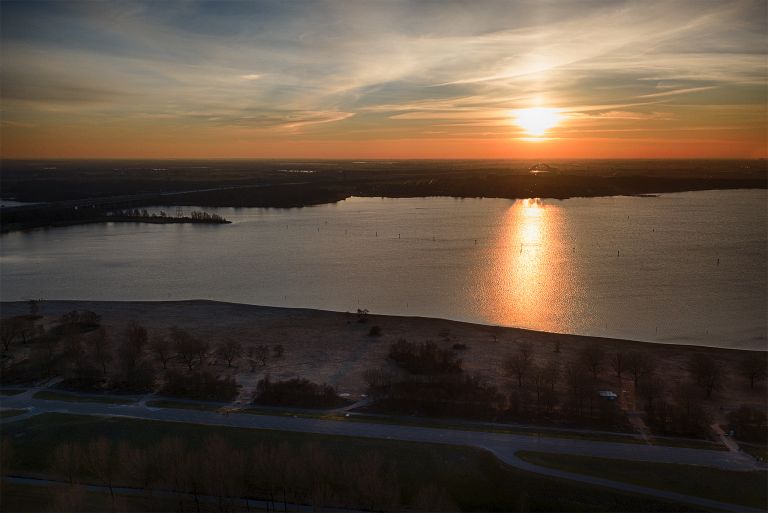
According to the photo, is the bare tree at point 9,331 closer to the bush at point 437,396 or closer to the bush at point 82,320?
the bush at point 82,320

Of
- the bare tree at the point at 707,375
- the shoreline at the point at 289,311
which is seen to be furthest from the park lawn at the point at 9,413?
the bare tree at the point at 707,375

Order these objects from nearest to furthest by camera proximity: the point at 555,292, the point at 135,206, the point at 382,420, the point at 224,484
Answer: the point at 224,484, the point at 382,420, the point at 555,292, the point at 135,206

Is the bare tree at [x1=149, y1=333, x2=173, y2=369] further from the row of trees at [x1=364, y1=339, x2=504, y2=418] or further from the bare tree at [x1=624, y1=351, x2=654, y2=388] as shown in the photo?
the bare tree at [x1=624, y1=351, x2=654, y2=388]

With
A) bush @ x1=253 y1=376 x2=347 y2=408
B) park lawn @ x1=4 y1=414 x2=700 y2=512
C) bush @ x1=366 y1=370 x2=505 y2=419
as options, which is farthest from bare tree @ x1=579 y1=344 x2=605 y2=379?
bush @ x1=253 y1=376 x2=347 y2=408

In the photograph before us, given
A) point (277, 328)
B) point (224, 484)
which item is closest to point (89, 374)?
point (277, 328)

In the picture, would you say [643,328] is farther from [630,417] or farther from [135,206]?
[135,206]

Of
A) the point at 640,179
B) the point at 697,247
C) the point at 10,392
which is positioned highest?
the point at 640,179
